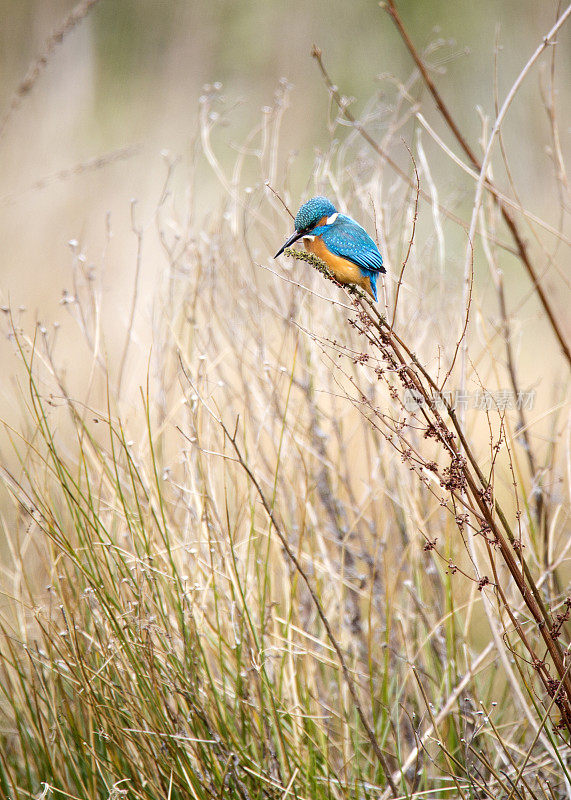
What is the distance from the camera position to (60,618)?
5.06 ft

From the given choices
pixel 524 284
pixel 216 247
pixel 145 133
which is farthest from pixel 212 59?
pixel 216 247

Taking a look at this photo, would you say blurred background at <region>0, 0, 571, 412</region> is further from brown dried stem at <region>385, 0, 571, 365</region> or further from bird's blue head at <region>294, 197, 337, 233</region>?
bird's blue head at <region>294, 197, 337, 233</region>

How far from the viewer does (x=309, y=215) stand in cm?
99

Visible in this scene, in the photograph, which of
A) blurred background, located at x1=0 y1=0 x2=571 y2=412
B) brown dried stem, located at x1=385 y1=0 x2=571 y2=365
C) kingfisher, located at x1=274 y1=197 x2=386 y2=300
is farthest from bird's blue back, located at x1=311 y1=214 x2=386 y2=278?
blurred background, located at x1=0 y1=0 x2=571 y2=412

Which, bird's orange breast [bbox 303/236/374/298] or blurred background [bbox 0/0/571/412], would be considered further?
blurred background [bbox 0/0/571/412]

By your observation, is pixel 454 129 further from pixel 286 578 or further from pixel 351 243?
pixel 286 578

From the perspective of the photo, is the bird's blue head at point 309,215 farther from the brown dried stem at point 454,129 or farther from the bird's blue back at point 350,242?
the brown dried stem at point 454,129

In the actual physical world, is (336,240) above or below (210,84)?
below

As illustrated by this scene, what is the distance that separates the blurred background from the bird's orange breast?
363cm

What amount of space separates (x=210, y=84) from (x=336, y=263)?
4.61 m

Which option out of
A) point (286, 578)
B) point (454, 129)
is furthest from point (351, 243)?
point (286, 578)

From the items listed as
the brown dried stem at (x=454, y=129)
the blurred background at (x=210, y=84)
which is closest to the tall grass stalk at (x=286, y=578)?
the brown dried stem at (x=454, y=129)

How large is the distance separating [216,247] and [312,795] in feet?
3.94

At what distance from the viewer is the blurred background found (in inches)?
185
